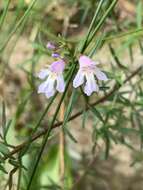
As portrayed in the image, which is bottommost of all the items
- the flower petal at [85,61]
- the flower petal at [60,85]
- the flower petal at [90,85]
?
the flower petal at [90,85]

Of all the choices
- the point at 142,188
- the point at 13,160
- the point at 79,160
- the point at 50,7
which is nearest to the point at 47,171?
the point at 79,160

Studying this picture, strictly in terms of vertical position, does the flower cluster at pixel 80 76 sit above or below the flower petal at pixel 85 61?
below

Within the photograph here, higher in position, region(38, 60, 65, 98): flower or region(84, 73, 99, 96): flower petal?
region(38, 60, 65, 98): flower

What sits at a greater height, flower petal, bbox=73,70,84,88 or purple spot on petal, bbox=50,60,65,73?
purple spot on petal, bbox=50,60,65,73

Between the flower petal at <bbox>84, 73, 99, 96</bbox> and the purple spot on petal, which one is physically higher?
the purple spot on petal

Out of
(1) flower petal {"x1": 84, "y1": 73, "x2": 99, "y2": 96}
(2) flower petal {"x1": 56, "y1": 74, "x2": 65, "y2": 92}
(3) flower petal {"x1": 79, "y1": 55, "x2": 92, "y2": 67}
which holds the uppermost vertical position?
(3) flower petal {"x1": 79, "y1": 55, "x2": 92, "y2": 67}

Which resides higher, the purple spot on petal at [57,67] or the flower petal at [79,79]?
the purple spot on petal at [57,67]

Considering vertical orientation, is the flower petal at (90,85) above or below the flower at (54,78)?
below

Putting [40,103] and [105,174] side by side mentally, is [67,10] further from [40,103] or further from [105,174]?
[105,174]
